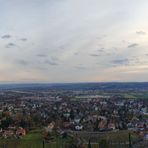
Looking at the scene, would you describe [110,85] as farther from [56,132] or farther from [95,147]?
[95,147]

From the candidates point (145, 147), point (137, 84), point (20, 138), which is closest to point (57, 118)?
point (20, 138)

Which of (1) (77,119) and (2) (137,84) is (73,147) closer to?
(1) (77,119)

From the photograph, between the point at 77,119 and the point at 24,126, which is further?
the point at 77,119

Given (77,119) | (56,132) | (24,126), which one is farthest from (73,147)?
(77,119)

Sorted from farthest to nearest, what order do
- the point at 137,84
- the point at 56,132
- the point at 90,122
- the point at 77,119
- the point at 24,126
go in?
the point at 137,84, the point at 77,119, the point at 90,122, the point at 24,126, the point at 56,132

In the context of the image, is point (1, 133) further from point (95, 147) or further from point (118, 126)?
point (95, 147)

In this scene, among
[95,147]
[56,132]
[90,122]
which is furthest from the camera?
[90,122]

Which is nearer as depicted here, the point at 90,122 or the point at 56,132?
the point at 56,132

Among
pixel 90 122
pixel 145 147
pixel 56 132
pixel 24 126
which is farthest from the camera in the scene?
pixel 90 122

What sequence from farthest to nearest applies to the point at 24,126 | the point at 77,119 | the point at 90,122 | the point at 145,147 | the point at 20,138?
the point at 77,119, the point at 90,122, the point at 24,126, the point at 20,138, the point at 145,147
